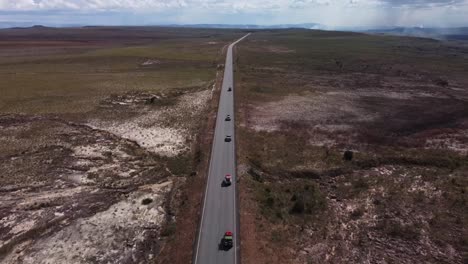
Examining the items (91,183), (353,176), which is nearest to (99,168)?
(91,183)

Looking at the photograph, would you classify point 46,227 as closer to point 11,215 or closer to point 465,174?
point 11,215

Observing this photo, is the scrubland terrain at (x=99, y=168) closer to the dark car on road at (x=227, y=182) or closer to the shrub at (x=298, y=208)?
the dark car on road at (x=227, y=182)

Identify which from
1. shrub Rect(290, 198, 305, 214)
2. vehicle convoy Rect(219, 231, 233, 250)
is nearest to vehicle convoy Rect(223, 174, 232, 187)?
shrub Rect(290, 198, 305, 214)

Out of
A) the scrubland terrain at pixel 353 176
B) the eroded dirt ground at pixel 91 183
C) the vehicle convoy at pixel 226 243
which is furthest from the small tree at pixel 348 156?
the vehicle convoy at pixel 226 243

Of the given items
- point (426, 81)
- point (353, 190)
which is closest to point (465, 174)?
point (353, 190)

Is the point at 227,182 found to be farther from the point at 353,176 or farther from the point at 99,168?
the point at 99,168

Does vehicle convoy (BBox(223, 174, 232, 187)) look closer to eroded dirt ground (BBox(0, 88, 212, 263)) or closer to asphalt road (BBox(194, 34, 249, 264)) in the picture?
asphalt road (BBox(194, 34, 249, 264))
